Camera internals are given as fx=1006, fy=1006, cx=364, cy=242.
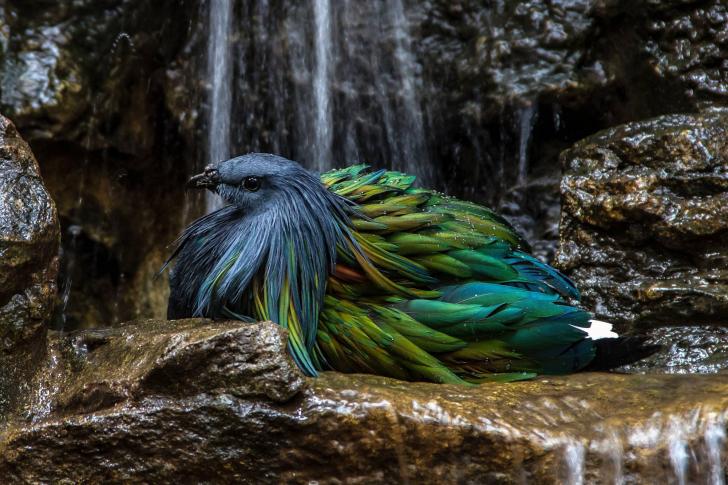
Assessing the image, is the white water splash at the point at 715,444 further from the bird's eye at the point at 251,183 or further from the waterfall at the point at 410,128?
the waterfall at the point at 410,128

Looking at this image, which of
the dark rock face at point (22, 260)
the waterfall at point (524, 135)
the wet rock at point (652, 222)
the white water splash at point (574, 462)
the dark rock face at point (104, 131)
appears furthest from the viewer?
the waterfall at point (524, 135)

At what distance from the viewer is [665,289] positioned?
4336 millimetres

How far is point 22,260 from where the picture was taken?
10.8 ft

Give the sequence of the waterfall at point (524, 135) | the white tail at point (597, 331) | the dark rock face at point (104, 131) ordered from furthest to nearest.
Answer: the waterfall at point (524, 135) < the dark rock face at point (104, 131) < the white tail at point (597, 331)

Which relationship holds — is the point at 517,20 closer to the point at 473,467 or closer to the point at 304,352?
the point at 304,352

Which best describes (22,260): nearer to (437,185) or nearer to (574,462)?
(574,462)

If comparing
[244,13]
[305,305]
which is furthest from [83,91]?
[305,305]

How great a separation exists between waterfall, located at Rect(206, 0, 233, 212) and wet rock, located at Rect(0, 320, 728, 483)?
3516 mm

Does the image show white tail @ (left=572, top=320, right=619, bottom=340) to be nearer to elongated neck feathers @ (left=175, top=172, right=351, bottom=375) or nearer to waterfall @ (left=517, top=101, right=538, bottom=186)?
elongated neck feathers @ (left=175, top=172, right=351, bottom=375)

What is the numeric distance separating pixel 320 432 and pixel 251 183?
1298 millimetres

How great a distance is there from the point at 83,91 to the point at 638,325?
3.44m

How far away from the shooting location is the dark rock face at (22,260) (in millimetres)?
3234

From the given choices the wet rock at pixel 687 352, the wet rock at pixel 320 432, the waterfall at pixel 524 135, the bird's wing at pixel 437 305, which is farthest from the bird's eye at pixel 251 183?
the waterfall at pixel 524 135

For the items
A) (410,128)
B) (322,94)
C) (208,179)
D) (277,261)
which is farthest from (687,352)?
(322,94)
